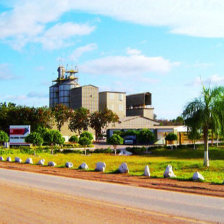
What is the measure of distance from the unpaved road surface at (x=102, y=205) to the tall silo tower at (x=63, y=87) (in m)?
72.5

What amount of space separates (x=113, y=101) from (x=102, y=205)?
264ft

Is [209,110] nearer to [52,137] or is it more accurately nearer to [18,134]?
[52,137]

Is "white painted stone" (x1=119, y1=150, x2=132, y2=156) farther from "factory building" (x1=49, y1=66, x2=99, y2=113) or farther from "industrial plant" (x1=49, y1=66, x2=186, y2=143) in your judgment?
"factory building" (x1=49, y1=66, x2=99, y2=113)

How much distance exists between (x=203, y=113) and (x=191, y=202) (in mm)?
11794

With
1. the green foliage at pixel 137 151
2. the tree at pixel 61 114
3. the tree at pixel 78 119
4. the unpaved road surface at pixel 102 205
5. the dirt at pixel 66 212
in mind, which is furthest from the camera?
the tree at pixel 78 119

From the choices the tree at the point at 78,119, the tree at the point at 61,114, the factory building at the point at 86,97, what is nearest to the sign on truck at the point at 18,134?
the tree at the point at 61,114

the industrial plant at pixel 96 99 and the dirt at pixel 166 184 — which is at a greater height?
the industrial plant at pixel 96 99

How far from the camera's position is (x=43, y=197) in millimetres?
12188

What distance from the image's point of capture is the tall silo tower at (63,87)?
3546 inches

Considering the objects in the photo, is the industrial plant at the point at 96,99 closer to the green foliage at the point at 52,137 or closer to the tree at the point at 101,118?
the tree at the point at 101,118

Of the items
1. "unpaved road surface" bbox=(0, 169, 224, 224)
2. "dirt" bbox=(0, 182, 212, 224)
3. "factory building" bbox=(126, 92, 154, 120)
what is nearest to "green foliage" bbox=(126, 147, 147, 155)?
"unpaved road surface" bbox=(0, 169, 224, 224)

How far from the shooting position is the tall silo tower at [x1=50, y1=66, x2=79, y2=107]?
9006 cm

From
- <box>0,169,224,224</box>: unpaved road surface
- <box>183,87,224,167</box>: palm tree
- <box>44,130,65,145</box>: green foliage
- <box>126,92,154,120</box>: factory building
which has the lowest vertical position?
<box>0,169,224,224</box>: unpaved road surface

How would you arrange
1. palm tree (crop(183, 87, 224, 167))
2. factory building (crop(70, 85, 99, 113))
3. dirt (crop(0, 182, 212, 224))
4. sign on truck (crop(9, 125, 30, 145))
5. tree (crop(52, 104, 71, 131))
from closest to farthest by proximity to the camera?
dirt (crop(0, 182, 212, 224))
palm tree (crop(183, 87, 224, 167))
sign on truck (crop(9, 125, 30, 145))
tree (crop(52, 104, 71, 131))
factory building (crop(70, 85, 99, 113))
